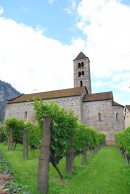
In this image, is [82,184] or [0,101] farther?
[0,101]

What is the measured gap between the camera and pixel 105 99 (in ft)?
176

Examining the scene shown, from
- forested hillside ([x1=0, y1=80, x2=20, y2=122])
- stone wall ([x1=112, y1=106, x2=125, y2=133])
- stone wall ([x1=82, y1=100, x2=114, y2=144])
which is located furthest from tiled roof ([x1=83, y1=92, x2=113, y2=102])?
forested hillside ([x1=0, y1=80, x2=20, y2=122])

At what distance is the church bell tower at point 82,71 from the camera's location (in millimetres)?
71250

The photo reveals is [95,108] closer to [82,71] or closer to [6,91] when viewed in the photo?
[82,71]

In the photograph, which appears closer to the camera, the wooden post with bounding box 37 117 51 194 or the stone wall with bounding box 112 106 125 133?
the wooden post with bounding box 37 117 51 194

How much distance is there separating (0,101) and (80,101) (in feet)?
387

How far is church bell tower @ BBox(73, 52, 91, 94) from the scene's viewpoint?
71250 mm

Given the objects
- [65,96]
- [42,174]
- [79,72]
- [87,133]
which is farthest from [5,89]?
[42,174]

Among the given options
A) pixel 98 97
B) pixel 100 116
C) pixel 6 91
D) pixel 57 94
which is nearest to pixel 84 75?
pixel 57 94

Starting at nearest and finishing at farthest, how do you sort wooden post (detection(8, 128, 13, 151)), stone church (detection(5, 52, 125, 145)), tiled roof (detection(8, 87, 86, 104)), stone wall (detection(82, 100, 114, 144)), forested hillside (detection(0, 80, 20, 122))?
wooden post (detection(8, 128, 13, 151))
stone wall (detection(82, 100, 114, 144))
stone church (detection(5, 52, 125, 145))
tiled roof (detection(8, 87, 86, 104))
forested hillside (detection(0, 80, 20, 122))

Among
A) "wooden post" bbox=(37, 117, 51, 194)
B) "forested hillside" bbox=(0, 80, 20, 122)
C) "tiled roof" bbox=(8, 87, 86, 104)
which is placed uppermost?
"forested hillside" bbox=(0, 80, 20, 122)

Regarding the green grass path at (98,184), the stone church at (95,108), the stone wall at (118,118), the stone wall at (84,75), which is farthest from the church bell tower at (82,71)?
the green grass path at (98,184)

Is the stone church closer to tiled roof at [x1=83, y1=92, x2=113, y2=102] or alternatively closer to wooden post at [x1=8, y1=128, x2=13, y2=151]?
tiled roof at [x1=83, y1=92, x2=113, y2=102]

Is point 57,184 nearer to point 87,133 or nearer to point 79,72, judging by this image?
point 87,133
